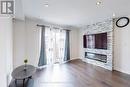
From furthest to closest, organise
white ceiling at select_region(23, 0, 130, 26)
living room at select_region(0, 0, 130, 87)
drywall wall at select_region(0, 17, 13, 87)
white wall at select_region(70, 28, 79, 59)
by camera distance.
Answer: white wall at select_region(70, 28, 79, 59), living room at select_region(0, 0, 130, 87), white ceiling at select_region(23, 0, 130, 26), drywall wall at select_region(0, 17, 13, 87)

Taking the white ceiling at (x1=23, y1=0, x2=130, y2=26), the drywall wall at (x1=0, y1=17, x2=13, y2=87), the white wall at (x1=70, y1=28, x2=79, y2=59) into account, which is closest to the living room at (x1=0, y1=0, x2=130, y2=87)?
the white ceiling at (x1=23, y1=0, x2=130, y2=26)

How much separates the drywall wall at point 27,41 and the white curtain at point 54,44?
706 mm

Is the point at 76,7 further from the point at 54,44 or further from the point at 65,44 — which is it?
the point at 65,44

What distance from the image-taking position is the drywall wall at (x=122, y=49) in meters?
4.66

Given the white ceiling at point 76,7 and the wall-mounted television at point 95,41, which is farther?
Answer: the wall-mounted television at point 95,41

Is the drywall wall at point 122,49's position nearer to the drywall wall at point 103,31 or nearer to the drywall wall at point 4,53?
the drywall wall at point 103,31

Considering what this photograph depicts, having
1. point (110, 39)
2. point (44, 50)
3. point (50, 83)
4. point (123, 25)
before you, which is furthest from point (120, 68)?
point (44, 50)

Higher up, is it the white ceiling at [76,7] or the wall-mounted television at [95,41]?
the white ceiling at [76,7]

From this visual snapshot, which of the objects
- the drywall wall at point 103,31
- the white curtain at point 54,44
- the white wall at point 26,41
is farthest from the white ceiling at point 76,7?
the white curtain at point 54,44

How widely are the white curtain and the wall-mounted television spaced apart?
4.87 feet

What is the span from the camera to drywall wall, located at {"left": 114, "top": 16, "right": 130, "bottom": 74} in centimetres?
466

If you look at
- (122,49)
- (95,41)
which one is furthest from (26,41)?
(122,49)

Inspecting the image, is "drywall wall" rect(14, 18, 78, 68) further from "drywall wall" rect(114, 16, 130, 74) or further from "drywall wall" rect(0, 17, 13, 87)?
"drywall wall" rect(114, 16, 130, 74)

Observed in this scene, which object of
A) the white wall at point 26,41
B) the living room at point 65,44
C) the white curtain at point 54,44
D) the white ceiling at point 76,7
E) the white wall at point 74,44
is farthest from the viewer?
the white wall at point 74,44
